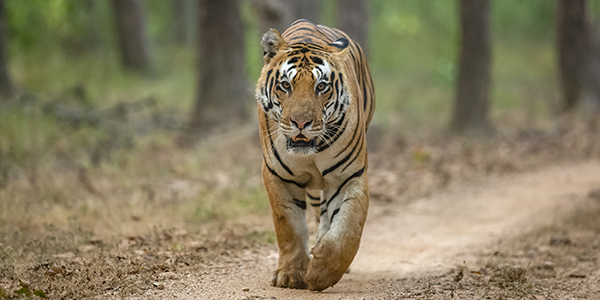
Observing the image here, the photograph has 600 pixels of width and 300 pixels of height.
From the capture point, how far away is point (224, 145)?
998 centimetres

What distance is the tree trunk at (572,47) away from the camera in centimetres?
1234

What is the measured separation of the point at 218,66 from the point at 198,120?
1153mm

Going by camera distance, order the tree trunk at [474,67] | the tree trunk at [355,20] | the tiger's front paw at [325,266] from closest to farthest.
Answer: the tiger's front paw at [325,266], the tree trunk at [355,20], the tree trunk at [474,67]

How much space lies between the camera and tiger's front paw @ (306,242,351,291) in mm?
3686

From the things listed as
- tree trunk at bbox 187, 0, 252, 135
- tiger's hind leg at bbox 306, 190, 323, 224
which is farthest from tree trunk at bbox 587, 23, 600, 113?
tiger's hind leg at bbox 306, 190, 323, 224

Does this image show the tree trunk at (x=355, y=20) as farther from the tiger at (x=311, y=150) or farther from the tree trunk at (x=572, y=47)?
the tiger at (x=311, y=150)

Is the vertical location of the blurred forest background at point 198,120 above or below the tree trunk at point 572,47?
below

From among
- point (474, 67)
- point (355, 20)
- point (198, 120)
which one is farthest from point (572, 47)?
point (198, 120)

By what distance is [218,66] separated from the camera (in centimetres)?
1177

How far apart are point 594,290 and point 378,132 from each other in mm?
6901

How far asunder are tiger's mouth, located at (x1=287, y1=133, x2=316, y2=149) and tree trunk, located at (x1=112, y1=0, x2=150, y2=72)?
15.7 meters

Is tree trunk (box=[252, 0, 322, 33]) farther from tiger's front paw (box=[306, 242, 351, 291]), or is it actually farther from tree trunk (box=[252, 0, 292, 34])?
tiger's front paw (box=[306, 242, 351, 291])

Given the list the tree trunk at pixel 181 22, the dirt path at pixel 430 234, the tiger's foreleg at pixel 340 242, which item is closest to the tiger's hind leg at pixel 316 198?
the dirt path at pixel 430 234

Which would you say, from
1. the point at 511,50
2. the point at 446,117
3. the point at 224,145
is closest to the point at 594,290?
the point at 224,145
